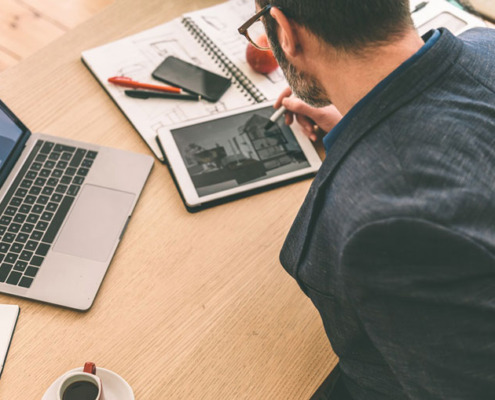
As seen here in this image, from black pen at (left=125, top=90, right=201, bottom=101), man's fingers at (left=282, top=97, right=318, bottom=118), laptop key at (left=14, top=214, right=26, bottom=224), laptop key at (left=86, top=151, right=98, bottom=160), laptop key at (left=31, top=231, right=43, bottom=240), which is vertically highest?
black pen at (left=125, top=90, right=201, bottom=101)

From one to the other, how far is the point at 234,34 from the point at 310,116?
318 mm

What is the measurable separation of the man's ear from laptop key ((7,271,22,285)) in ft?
1.75

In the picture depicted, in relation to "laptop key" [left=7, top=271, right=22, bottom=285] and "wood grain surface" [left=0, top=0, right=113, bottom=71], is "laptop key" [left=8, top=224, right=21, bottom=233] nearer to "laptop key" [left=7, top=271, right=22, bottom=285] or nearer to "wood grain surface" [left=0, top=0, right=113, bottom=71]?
"laptop key" [left=7, top=271, right=22, bottom=285]

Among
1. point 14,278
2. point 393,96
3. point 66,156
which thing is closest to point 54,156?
point 66,156

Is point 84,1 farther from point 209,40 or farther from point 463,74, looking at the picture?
point 463,74

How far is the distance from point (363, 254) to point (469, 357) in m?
0.17

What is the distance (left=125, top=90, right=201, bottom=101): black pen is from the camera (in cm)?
96

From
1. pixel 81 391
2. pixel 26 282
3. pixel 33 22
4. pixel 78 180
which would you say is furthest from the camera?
pixel 33 22

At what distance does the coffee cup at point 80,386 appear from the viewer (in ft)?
1.99

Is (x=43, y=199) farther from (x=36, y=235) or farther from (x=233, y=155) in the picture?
(x=233, y=155)

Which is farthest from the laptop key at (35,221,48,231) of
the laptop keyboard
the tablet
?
the tablet

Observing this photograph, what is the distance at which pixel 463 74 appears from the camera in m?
0.61

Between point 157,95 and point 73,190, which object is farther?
point 157,95

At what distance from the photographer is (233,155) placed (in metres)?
0.88
